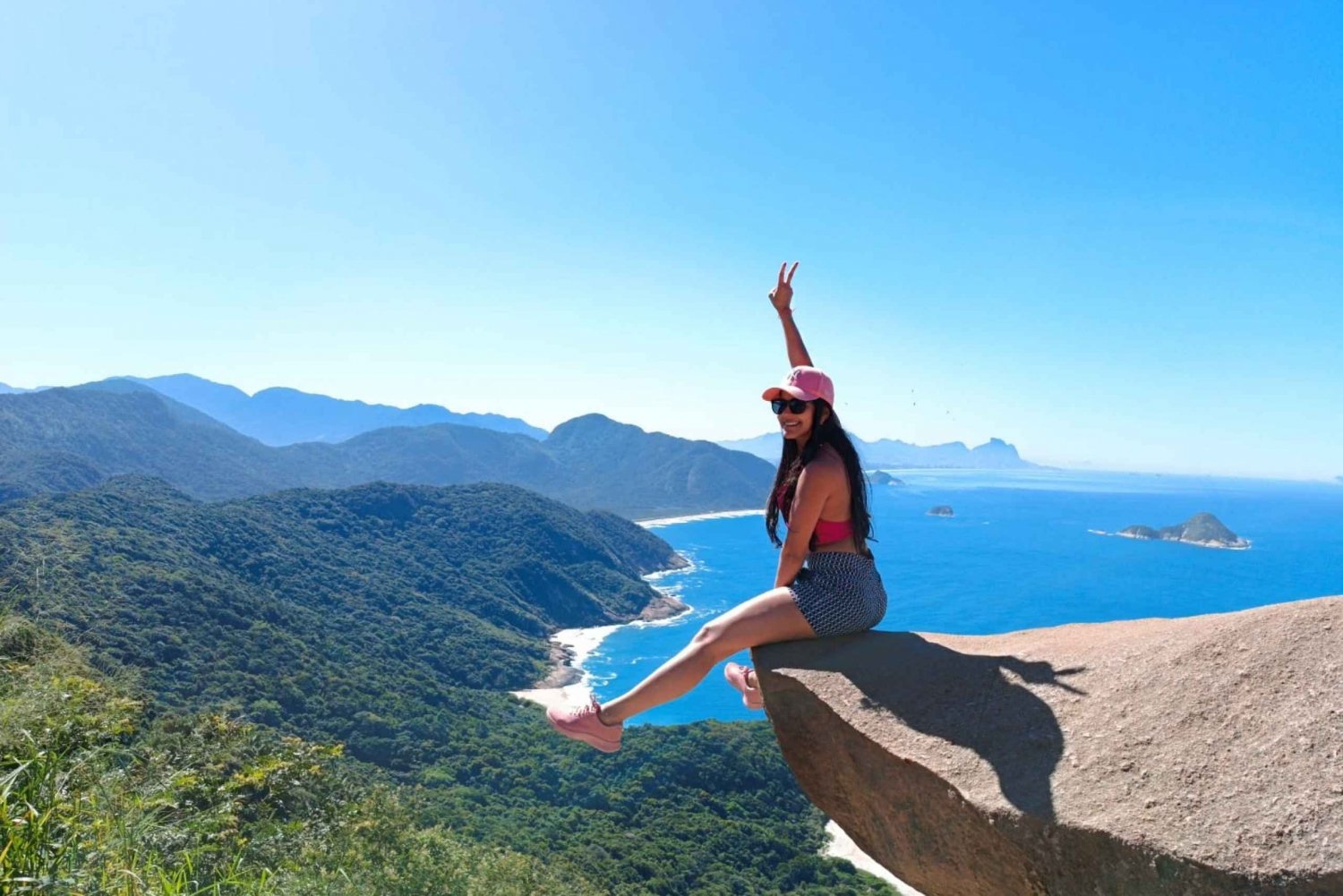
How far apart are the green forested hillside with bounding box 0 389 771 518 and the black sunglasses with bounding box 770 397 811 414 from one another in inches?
2930

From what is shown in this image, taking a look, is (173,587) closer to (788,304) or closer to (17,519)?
(17,519)

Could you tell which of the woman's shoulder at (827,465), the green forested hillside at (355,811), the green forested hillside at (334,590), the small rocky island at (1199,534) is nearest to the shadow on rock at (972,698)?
the woman's shoulder at (827,465)

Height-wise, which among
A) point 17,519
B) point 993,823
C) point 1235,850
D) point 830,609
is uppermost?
point 830,609

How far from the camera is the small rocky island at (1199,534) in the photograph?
292 ft

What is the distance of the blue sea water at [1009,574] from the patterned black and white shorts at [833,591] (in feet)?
118

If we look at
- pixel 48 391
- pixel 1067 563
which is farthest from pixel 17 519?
pixel 1067 563

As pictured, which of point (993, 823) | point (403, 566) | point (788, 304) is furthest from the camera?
point (403, 566)

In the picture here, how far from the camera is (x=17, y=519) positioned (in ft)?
123

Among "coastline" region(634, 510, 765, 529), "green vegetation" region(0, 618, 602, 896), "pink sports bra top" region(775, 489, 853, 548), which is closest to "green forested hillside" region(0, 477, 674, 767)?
"green vegetation" region(0, 618, 602, 896)

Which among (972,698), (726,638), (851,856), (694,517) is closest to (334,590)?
(851,856)

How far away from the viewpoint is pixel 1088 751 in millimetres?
2504

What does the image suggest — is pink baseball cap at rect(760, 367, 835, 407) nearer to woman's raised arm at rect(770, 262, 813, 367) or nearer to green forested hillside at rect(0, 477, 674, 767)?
woman's raised arm at rect(770, 262, 813, 367)

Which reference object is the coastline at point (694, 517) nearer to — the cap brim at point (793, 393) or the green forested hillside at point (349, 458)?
the green forested hillside at point (349, 458)

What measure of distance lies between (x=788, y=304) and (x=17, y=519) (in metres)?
46.3
